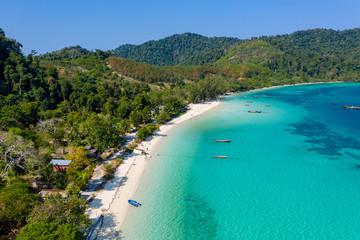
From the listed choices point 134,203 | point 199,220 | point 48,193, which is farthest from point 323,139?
point 48,193

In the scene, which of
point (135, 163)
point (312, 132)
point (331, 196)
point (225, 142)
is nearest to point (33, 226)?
point (135, 163)

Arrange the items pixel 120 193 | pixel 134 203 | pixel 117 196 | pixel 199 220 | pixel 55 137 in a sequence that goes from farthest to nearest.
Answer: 1. pixel 55 137
2. pixel 120 193
3. pixel 117 196
4. pixel 134 203
5. pixel 199 220

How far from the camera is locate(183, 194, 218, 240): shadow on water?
31038mm

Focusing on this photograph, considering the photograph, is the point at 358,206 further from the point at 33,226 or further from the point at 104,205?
the point at 33,226

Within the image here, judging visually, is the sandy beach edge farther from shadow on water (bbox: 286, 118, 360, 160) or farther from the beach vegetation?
shadow on water (bbox: 286, 118, 360, 160)

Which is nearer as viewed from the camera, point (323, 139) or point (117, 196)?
point (117, 196)

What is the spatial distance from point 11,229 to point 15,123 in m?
41.5

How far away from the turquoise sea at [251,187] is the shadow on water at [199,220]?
0.16 meters

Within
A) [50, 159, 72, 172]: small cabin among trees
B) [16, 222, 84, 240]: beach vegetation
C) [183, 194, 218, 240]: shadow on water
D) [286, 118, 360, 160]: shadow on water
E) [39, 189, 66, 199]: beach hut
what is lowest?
[183, 194, 218, 240]: shadow on water

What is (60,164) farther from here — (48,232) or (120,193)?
(48,232)

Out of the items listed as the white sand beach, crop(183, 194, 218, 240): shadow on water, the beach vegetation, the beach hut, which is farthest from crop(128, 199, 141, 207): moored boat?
the beach vegetation

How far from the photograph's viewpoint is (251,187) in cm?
4319

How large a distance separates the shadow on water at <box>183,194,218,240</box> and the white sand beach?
1143 centimetres

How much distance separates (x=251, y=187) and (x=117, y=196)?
29.3 meters
